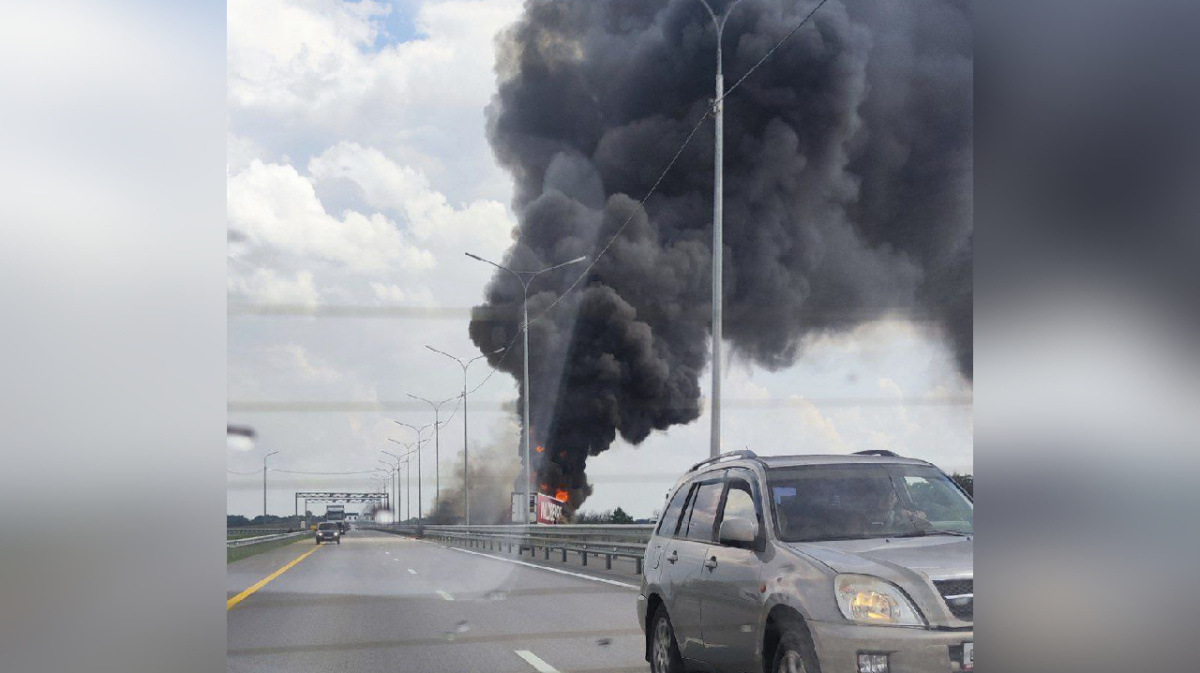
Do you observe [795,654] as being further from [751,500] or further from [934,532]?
[751,500]

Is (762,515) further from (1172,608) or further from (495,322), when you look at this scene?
(495,322)

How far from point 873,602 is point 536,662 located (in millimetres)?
4174

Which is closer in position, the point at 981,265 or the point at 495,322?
the point at 981,265

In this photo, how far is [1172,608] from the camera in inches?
99.2

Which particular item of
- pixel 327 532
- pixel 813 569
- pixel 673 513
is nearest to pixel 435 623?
pixel 673 513

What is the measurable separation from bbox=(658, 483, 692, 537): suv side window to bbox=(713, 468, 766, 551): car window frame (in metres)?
0.65

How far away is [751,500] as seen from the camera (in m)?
6.75

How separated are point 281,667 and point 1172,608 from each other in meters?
7.84

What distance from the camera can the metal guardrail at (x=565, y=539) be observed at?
22062 millimetres

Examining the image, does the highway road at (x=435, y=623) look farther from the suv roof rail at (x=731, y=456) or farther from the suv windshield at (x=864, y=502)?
the suv windshield at (x=864, y=502)

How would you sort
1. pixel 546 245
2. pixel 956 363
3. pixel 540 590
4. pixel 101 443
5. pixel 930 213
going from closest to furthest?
pixel 101 443 < pixel 540 590 < pixel 956 363 < pixel 930 213 < pixel 546 245

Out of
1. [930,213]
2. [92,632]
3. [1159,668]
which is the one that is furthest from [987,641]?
[930,213]

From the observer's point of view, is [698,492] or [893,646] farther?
[698,492]

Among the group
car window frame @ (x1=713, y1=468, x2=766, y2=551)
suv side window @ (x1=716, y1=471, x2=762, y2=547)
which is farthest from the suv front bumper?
suv side window @ (x1=716, y1=471, x2=762, y2=547)
